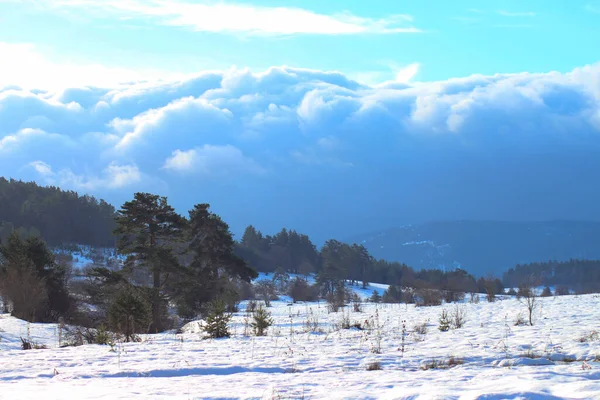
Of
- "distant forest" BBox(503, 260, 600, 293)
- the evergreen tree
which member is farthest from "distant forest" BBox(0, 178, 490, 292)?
the evergreen tree

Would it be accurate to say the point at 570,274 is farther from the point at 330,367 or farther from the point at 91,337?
the point at 330,367

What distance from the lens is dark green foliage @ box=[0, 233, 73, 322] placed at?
27.0m

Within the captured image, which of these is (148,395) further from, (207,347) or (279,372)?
(207,347)

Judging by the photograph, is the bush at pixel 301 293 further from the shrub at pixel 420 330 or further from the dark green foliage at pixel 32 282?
the shrub at pixel 420 330

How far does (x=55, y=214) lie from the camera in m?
95.6

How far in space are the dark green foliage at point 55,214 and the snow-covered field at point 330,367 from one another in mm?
80518

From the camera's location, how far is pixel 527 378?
822 cm

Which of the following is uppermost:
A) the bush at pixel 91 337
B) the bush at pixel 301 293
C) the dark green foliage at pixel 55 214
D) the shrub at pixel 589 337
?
the dark green foliage at pixel 55 214

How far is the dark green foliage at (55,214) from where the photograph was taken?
307 ft

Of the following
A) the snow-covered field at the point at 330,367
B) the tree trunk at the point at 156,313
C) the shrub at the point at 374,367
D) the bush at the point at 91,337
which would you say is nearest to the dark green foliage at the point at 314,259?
the tree trunk at the point at 156,313

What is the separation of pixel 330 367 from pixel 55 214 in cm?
Answer: 9589

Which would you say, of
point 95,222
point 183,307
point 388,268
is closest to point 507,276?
point 388,268

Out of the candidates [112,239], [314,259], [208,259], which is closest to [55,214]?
[112,239]

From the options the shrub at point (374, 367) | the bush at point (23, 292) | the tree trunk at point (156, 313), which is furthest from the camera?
the bush at point (23, 292)
